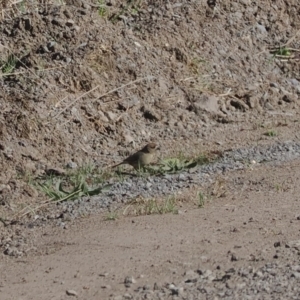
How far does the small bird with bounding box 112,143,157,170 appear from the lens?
941 centimetres

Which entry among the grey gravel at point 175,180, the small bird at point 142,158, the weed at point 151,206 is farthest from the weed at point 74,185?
the weed at point 151,206

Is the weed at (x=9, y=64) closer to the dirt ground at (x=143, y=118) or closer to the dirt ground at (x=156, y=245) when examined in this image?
the dirt ground at (x=143, y=118)

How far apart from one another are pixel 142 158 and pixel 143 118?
1540 mm

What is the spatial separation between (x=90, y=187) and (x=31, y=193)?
0.55 m

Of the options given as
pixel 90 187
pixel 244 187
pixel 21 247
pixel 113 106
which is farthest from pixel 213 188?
pixel 113 106

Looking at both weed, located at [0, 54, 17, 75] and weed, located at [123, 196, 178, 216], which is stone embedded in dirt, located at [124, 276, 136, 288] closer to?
weed, located at [123, 196, 178, 216]

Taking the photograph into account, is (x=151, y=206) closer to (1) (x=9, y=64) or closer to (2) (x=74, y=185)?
(2) (x=74, y=185)

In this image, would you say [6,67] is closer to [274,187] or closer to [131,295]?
[274,187]

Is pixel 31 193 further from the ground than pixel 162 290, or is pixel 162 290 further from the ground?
pixel 162 290

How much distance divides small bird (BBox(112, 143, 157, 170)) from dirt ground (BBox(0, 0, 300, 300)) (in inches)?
22.2

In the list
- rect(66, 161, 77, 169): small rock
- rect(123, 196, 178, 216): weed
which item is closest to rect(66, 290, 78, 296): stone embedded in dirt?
rect(123, 196, 178, 216): weed

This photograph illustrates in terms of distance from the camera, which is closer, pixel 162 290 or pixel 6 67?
pixel 162 290

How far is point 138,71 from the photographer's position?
36.8ft

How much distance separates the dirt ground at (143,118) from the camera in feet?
23.3
